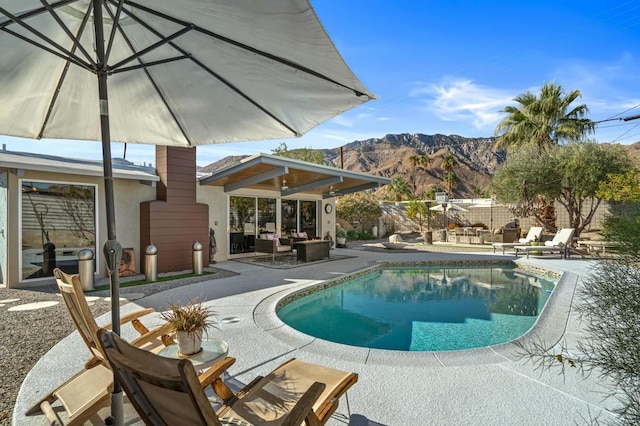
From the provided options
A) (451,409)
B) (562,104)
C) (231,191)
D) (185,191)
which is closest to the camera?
(451,409)

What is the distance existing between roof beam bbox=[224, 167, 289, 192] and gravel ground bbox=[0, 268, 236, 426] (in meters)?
3.82

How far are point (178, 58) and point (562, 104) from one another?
2069cm

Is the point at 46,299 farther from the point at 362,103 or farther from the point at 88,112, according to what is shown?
the point at 362,103

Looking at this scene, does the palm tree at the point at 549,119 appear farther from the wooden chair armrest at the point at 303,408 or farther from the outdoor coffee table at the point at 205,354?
the wooden chair armrest at the point at 303,408

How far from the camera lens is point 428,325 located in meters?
5.98

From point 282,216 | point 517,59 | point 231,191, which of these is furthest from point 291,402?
point 517,59

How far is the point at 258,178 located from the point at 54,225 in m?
5.03

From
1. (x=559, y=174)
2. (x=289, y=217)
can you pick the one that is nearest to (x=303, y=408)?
(x=289, y=217)

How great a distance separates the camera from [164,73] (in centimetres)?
302

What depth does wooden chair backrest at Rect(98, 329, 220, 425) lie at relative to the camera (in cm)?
136

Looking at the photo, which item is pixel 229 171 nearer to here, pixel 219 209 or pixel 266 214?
pixel 219 209

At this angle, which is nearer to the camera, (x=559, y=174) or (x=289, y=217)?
(x=289, y=217)

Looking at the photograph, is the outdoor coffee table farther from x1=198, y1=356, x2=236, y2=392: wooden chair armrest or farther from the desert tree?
the desert tree

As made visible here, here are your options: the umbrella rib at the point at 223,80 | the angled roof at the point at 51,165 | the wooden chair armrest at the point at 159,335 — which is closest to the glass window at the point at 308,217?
the angled roof at the point at 51,165
